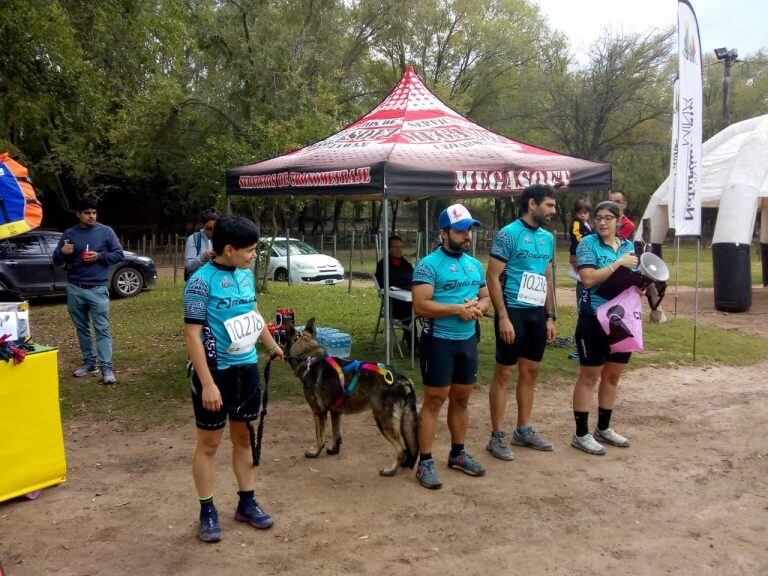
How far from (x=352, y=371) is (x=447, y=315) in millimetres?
893

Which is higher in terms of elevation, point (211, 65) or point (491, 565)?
point (211, 65)

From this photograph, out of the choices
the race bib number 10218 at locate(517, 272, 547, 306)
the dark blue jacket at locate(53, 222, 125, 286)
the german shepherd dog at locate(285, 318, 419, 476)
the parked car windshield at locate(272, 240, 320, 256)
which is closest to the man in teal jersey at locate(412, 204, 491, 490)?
the german shepherd dog at locate(285, 318, 419, 476)

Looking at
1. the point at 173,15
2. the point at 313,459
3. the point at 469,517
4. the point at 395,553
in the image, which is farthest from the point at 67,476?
the point at 173,15

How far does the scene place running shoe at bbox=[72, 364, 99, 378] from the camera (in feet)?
21.9

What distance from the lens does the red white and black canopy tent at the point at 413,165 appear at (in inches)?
223

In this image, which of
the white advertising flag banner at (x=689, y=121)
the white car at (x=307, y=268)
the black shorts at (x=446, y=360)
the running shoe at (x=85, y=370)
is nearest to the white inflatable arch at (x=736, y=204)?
the white advertising flag banner at (x=689, y=121)

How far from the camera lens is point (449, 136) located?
6.75 m

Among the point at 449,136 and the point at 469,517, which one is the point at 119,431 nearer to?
the point at 469,517

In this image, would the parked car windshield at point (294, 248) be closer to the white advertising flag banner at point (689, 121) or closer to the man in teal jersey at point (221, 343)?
the white advertising flag banner at point (689, 121)

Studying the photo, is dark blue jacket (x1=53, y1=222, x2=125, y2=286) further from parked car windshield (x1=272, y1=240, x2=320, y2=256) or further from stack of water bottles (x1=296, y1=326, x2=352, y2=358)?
parked car windshield (x1=272, y1=240, x2=320, y2=256)

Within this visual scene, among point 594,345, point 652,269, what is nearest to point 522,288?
point 594,345

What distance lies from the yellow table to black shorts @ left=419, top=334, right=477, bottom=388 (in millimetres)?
2421

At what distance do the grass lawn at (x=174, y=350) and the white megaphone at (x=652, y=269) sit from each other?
7.34 feet

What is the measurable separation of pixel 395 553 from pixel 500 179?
3.76 meters
